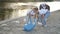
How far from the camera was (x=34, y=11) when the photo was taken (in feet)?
33.2

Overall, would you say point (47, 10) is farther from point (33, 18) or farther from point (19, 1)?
point (19, 1)

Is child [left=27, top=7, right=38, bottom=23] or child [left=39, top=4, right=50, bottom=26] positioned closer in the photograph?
child [left=27, top=7, right=38, bottom=23]

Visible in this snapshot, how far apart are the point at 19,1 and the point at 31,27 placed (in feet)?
58.2

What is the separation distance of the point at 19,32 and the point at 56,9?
37.8 ft

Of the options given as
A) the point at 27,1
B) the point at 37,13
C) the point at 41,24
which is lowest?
the point at 27,1

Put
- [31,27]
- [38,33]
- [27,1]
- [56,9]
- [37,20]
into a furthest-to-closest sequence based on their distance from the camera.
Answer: [27,1] → [56,9] → [37,20] → [31,27] → [38,33]

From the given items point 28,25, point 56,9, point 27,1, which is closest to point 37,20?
point 28,25

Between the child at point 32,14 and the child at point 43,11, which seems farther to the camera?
the child at point 43,11

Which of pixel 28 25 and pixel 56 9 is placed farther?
pixel 56 9

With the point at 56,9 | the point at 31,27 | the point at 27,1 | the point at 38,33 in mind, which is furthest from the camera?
the point at 27,1

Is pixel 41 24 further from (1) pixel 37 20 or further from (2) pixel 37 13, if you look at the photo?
(2) pixel 37 13

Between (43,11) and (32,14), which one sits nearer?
(32,14)

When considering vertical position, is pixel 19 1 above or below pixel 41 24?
below

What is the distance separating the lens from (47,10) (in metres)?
10.8
